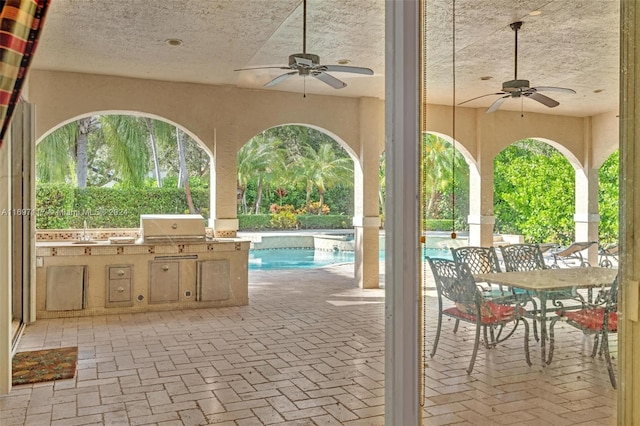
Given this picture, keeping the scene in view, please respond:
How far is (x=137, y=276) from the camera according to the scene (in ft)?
19.4

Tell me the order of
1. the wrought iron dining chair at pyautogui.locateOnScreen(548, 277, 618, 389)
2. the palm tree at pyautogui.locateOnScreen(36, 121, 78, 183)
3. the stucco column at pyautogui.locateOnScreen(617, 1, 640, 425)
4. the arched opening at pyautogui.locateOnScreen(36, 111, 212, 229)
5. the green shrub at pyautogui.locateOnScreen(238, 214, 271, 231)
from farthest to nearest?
the green shrub at pyautogui.locateOnScreen(238, 214, 271, 231)
the palm tree at pyautogui.locateOnScreen(36, 121, 78, 183)
the arched opening at pyautogui.locateOnScreen(36, 111, 212, 229)
the wrought iron dining chair at pyautogui.locateOnScreen(548, 277, 618, 389)
the stucco column at pyautogui.locateOnScreen(617, 1, 640, 425)

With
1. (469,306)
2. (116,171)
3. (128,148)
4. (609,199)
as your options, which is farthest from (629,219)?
(116,171)

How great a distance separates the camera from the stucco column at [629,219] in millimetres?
1351

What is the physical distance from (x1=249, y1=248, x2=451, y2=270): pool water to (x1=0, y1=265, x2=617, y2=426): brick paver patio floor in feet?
16.8

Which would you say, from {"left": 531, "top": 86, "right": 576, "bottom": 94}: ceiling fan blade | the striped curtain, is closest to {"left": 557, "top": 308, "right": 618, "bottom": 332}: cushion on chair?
{"left": 531, "top": 86, "right": 576, "bottom": 94}: ceiling fan blade

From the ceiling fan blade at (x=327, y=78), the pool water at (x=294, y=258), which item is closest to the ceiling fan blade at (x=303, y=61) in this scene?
the ceiling fan blade at (x=327, y=78)

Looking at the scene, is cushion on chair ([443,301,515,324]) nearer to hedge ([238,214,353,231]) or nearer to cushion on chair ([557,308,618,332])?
cushion on chair ([557,308,618,332])

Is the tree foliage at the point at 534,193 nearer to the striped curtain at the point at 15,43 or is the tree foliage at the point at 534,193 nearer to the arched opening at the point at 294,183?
the striped curtain at the point at 15,43

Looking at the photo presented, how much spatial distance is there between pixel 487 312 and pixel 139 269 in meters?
4.67

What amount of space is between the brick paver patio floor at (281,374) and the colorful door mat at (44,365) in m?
0.09

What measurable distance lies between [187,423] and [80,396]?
34.8 inches

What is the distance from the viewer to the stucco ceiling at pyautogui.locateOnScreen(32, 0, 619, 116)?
1.85 m

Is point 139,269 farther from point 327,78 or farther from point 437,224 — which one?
point 437,224

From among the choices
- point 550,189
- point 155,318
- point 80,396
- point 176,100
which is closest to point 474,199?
point 550,189
